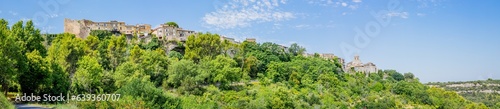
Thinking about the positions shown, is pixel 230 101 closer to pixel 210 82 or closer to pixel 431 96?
pixel 210 82

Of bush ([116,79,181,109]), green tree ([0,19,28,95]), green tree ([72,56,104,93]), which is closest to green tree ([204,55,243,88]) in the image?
green tree ([72,56,104,93])

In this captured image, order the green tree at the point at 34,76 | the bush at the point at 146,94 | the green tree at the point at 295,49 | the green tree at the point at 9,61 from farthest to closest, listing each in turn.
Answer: the green tree at the point at 295,49, the green tree at the point at 34,76, the bush at the point at 146,94, the green tree at the point at 9,61

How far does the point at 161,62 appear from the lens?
125ft

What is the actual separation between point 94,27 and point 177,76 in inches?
1157

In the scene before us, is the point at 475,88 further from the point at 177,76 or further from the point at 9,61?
the point at 9,61

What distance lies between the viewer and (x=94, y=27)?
2350 inches

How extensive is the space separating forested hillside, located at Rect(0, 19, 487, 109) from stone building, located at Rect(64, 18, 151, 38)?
16.7 ft

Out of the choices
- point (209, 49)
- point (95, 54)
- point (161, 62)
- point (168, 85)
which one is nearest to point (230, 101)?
point (168, 85)

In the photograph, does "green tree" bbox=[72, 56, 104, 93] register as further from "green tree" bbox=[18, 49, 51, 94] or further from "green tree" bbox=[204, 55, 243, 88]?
"green tree" bbox=[204, 55, 243, 88]

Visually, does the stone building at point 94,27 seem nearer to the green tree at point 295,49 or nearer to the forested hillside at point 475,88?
the green tree at point 295,49

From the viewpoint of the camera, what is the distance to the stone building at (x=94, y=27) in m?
57.1

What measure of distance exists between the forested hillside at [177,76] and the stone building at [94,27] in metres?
5.09

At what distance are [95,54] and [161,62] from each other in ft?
18.2

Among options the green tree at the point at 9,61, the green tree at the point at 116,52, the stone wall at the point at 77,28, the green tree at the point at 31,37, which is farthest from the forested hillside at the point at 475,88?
the green tree at the point at 9,61
